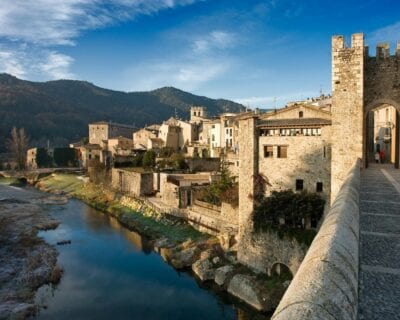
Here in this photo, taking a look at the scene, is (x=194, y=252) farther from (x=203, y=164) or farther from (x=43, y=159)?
(x=43, y=159)

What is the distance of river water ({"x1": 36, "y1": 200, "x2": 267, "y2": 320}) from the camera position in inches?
706

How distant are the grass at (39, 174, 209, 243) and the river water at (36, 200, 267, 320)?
2.48 metres

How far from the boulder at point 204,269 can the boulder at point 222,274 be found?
44 centimetres

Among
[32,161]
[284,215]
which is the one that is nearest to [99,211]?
[284,215]

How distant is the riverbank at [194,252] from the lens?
18375 millimetres

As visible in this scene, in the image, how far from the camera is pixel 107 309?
1817 cm

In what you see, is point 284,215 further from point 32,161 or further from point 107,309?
point 32,161

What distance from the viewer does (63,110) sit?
145 meters

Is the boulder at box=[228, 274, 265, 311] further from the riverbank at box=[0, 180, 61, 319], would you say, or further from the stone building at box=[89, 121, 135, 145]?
the stone building at box=[89, 121, 135, 145]

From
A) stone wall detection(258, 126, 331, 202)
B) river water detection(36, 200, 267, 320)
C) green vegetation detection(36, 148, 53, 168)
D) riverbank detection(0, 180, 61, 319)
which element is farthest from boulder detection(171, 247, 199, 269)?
green vegetation detection(36, 148, 53, 168)

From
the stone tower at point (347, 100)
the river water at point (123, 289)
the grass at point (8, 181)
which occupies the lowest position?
the river water at point (123, 289)

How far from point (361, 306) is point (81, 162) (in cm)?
8670

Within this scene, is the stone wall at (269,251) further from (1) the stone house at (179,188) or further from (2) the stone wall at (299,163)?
(1) the stone house at (179,188)

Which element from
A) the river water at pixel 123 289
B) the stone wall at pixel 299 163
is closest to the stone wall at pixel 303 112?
the stone wall at pixel 299 163
